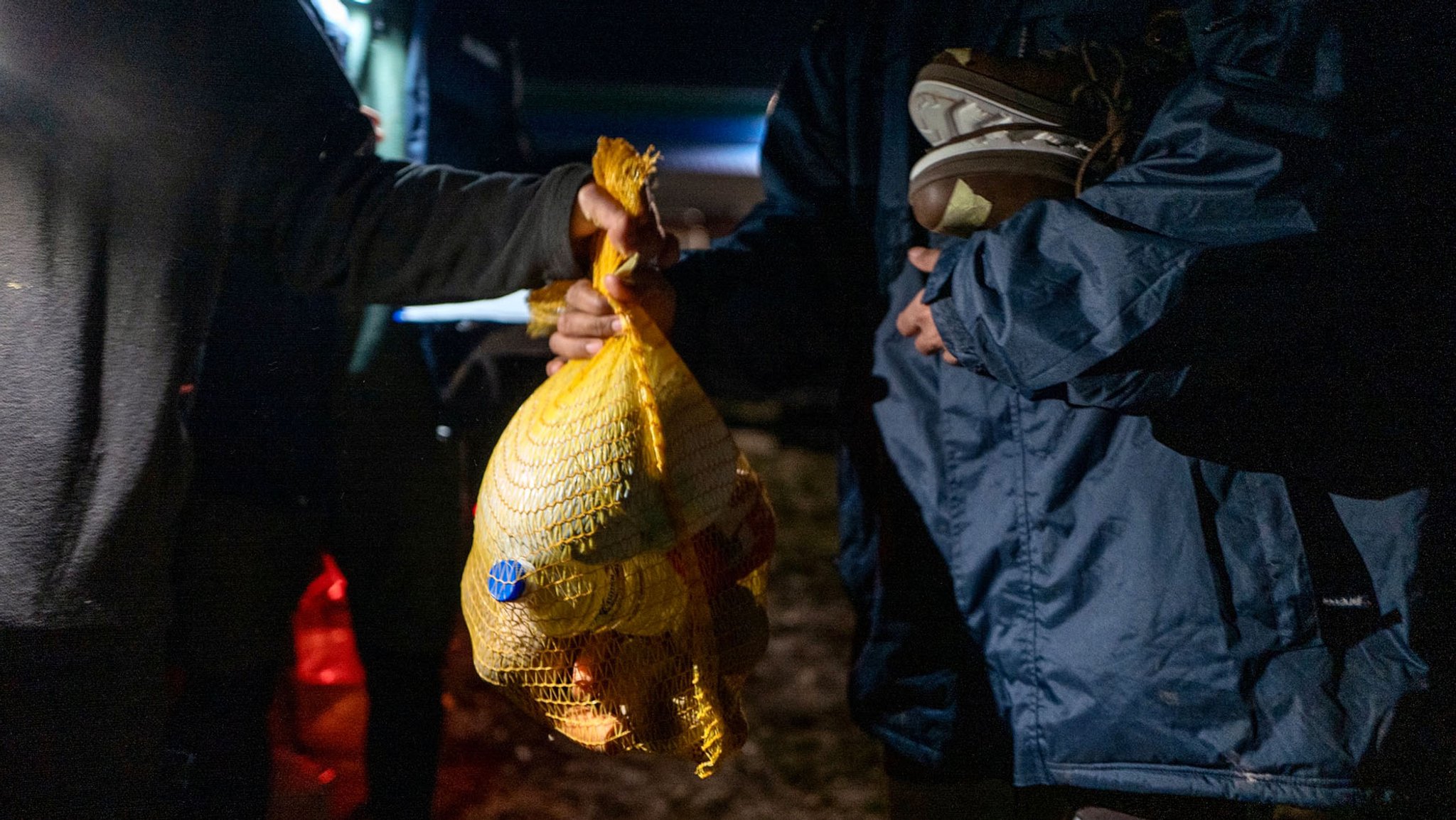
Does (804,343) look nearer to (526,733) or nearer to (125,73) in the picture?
(125,73)

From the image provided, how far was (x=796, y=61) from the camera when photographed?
56.9 inches

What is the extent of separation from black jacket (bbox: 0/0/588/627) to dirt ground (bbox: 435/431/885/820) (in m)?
1.01

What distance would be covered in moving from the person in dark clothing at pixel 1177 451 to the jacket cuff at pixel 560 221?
8 cm

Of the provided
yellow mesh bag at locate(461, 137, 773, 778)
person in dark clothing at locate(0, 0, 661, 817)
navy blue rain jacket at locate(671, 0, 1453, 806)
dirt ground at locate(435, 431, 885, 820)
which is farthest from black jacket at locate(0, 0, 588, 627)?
dirt ground at locate(435, 431, 885, 820)

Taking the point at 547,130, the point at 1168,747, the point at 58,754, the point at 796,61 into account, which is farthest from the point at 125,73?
the point at 1168,747

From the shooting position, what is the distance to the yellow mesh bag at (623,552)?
2.67 ft

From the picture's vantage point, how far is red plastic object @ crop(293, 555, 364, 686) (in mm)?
1495

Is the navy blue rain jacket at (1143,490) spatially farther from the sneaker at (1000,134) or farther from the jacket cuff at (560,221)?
the jacket cuff at (560,221)

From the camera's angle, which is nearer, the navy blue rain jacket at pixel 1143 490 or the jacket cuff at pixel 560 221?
the navy blue rain jacket at pixel 1143 490

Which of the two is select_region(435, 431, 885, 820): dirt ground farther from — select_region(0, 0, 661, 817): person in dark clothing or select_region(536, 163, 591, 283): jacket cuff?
select_region(536, 163, 591, 283): jacket cuff

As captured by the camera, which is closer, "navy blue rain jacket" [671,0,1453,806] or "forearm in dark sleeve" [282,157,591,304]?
"navy blue rain jacket" [671,0,1453,806]

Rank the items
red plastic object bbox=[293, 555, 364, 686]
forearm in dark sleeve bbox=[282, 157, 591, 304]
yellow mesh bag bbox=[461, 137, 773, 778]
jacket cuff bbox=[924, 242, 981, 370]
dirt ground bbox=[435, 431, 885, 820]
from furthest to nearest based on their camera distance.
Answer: dirt ground bbox=[435, 431, 885, 820]
red plastic object bbox=[293, 555, 364, 686]
forearm in dark sleeve bbox=[282, 157, 591, 304]
jacket cuff bbox=[924, 242, 981, 370]
yellow mesh bag bbox=[461, 137, 773, 778]

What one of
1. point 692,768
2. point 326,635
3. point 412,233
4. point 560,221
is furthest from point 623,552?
point 692,768

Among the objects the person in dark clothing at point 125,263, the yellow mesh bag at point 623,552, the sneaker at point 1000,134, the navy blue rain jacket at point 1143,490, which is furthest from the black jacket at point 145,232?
the sneaker at point 1000,134
